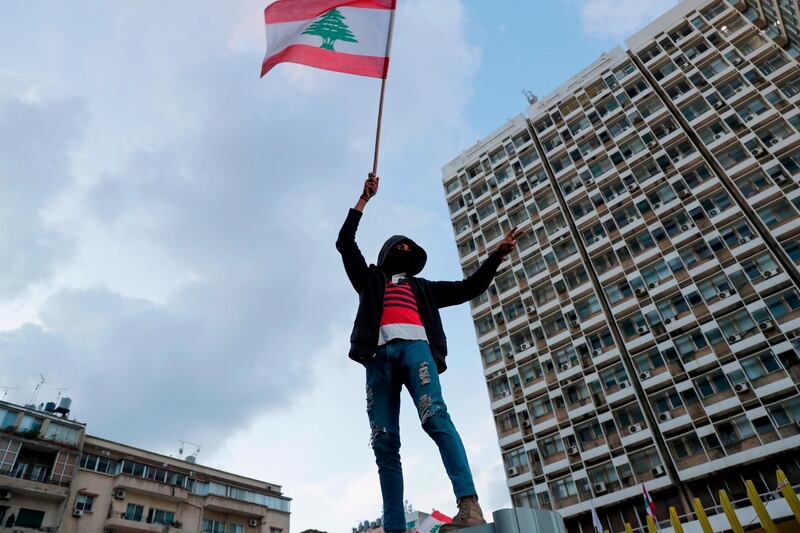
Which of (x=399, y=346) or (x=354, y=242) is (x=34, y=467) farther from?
(x=399, y=346)

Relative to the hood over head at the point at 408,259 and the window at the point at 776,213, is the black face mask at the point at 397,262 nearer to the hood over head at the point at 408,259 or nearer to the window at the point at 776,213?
the hood over head at the point at 408,259

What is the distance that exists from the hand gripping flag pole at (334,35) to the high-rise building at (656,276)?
26086 mm

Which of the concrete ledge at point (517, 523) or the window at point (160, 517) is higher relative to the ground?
the window at point (160, 517)

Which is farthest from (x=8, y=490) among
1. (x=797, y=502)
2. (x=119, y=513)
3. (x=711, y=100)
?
(x=711, y=100)

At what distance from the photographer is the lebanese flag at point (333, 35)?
7.96 metres

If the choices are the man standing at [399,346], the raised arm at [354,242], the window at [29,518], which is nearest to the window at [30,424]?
the window at [29,518]

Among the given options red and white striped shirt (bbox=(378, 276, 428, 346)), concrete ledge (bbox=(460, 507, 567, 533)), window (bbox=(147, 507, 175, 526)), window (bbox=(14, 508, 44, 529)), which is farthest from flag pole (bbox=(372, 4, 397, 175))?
window (bbox=(147, 507, 175, 526))

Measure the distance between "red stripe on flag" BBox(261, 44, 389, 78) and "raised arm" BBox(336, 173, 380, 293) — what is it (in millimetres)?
2090

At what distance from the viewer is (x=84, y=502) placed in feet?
109

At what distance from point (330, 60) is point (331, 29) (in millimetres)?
565

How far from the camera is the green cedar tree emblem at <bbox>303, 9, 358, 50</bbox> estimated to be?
26.6ft

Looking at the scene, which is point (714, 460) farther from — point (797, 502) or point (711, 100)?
point (711, 100)

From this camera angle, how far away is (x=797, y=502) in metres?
10.4

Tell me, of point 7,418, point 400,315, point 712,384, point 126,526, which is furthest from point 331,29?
point 126,526
